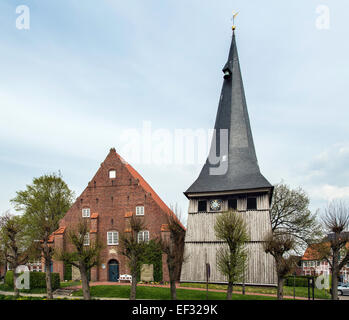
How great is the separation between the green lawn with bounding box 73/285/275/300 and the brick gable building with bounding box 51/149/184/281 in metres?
6.12

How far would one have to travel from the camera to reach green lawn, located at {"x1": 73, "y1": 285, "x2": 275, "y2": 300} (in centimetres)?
2403

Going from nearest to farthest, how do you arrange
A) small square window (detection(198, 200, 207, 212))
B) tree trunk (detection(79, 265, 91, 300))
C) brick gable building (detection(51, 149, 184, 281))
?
tree trunk (detection(79, 265, 91, 300)) < small square window (detection(198, 200, 207, 212)) < brick gable building (detection(51, 149, 184, 281))

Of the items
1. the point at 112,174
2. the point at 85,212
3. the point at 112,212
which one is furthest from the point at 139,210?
the point at 85,212

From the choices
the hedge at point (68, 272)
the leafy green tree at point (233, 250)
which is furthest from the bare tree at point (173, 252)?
the hedge at point (68, 272)

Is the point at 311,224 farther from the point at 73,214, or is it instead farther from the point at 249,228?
the point at 73,214

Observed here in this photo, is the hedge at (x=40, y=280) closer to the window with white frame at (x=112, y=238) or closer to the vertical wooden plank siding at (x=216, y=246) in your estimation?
the window with white frame at (x=112, y=238)

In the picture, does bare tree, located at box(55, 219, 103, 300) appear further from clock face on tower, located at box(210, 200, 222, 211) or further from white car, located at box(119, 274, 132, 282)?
clock face on tower, located at box(210, 200, 222, 211)

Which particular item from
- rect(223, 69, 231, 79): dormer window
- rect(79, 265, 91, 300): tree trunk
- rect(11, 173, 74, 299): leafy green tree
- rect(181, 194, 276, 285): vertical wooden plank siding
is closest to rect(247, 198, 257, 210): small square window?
rect(181, 194, 276, 285): vertical wooden plank siding

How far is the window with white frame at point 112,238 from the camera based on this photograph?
114 ft
